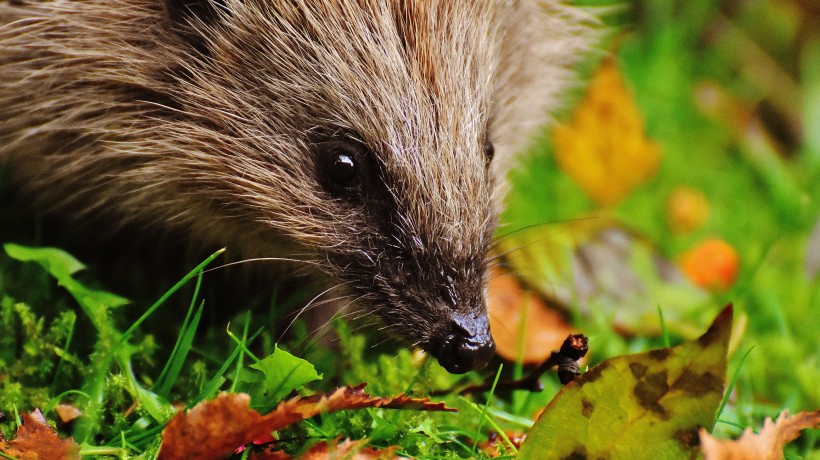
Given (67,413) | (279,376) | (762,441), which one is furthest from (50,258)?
(762,441)

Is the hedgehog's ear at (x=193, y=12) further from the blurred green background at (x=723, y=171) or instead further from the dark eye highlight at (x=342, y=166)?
the blurred green background at (x=723, y=171)

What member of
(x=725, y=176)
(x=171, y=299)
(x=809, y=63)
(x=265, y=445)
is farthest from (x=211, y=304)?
(x=809, y=63)

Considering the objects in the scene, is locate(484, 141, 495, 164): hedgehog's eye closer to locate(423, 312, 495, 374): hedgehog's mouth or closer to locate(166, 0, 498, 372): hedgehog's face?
locate(166, 0, 498, 372): hedgehog's face

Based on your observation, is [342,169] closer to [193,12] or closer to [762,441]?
[193,12]

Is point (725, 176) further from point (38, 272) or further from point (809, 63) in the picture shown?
point (38, 272)

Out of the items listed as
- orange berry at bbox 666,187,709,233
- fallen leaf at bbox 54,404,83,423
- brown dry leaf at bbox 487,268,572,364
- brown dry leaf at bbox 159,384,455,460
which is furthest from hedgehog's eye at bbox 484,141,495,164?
orange berry at bbox 666,187,709,233

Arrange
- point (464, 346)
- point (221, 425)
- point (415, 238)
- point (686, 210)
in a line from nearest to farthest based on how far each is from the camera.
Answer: point (221, 425), point (464, 346), point (415, 238), point (686, 210)
